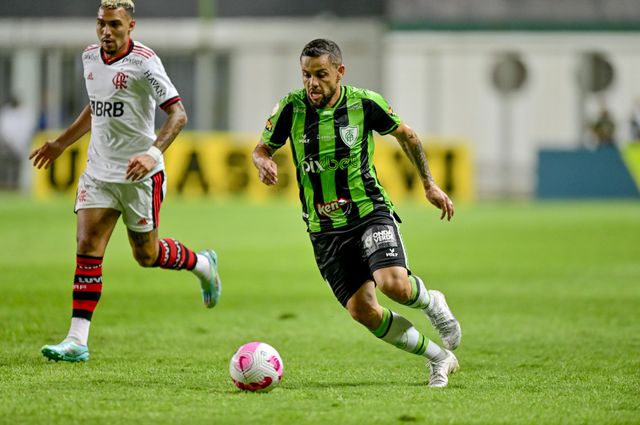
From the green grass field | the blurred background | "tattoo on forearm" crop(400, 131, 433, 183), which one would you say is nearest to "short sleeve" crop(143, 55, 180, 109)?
"tattoo on forearm" crop(400, 131, 433, 183)

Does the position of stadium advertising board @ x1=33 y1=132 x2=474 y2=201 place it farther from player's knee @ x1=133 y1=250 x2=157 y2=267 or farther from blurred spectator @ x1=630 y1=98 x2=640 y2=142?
player's knee @ x1=133 y1=250 x2=157 y2=267

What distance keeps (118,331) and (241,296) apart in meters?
3.21

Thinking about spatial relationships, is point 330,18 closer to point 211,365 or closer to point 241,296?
point 241,296

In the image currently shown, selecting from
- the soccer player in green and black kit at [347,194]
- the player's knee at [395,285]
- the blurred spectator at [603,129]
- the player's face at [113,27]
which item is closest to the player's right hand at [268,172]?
the soccer player in green and black kit at [347,194]

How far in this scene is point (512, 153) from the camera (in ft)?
131

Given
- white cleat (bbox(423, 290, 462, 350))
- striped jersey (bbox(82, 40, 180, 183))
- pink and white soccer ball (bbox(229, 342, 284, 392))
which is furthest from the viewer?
striped jersey (bbox(82, 40, 180, 183))

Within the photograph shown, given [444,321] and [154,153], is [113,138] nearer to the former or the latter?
[154,153]

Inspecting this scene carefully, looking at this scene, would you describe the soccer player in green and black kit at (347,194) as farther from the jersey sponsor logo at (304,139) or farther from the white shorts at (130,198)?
the white shorts at (130,198)

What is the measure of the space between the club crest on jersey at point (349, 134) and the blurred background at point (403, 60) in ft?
92.1

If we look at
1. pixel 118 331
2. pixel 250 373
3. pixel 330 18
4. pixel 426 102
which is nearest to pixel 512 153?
pixel 426 102

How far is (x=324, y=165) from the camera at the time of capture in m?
8.23

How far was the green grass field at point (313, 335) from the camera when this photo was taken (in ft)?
23.6

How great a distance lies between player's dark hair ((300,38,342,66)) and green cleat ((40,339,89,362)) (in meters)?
2.55

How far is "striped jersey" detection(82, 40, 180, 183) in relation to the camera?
9047 millimetres
